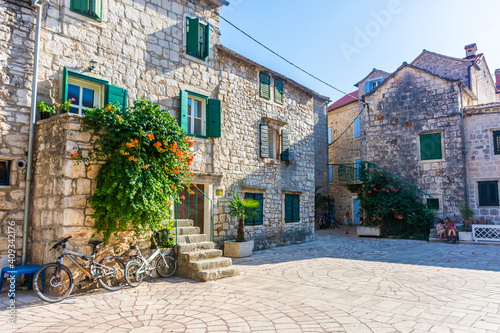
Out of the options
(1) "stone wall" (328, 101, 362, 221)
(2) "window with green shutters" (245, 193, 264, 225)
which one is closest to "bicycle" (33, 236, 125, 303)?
(2) "window with green shutters" (245, 193, 264, 225)

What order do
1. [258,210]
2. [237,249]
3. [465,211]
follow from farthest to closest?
[465,211], [258,210], [237,249]

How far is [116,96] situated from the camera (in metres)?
8.07

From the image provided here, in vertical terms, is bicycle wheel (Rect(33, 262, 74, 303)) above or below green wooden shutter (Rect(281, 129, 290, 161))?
below

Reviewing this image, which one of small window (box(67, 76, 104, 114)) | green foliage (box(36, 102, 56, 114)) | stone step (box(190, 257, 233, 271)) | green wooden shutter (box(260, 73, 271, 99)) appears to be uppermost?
green wooden shutter (box(260, 73, 271, 99))

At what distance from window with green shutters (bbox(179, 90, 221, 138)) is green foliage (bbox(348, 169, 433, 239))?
32.0 feet

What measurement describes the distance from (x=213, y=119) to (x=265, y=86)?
3.27m

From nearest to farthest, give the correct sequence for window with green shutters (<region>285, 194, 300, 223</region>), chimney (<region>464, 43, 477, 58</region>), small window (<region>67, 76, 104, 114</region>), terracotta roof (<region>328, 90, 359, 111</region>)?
small window (<region>67, 76, 104, 114</region>) < window with green shutters (<region>285, 194, 300, 223</region>) < chimney (<region>464, 43, 477, 58</region>) < terracotta roof (<region>328, 90, 359, 111</region>)

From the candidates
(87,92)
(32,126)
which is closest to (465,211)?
(87,92)

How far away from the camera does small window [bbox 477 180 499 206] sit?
15406mm

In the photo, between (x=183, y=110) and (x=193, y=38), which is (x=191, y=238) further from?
(x=193, y=38)

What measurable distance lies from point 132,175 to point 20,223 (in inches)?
93.9

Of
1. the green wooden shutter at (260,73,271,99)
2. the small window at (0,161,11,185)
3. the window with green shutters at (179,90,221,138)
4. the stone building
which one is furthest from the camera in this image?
the stone building

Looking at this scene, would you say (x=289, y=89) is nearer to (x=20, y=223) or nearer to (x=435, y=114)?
(x=435, y=114)

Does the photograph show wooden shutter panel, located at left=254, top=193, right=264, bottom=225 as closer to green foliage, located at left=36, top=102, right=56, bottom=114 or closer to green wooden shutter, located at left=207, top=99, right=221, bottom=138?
green wooden shutter, located at left=207, top=99, right=221, bottom=138
